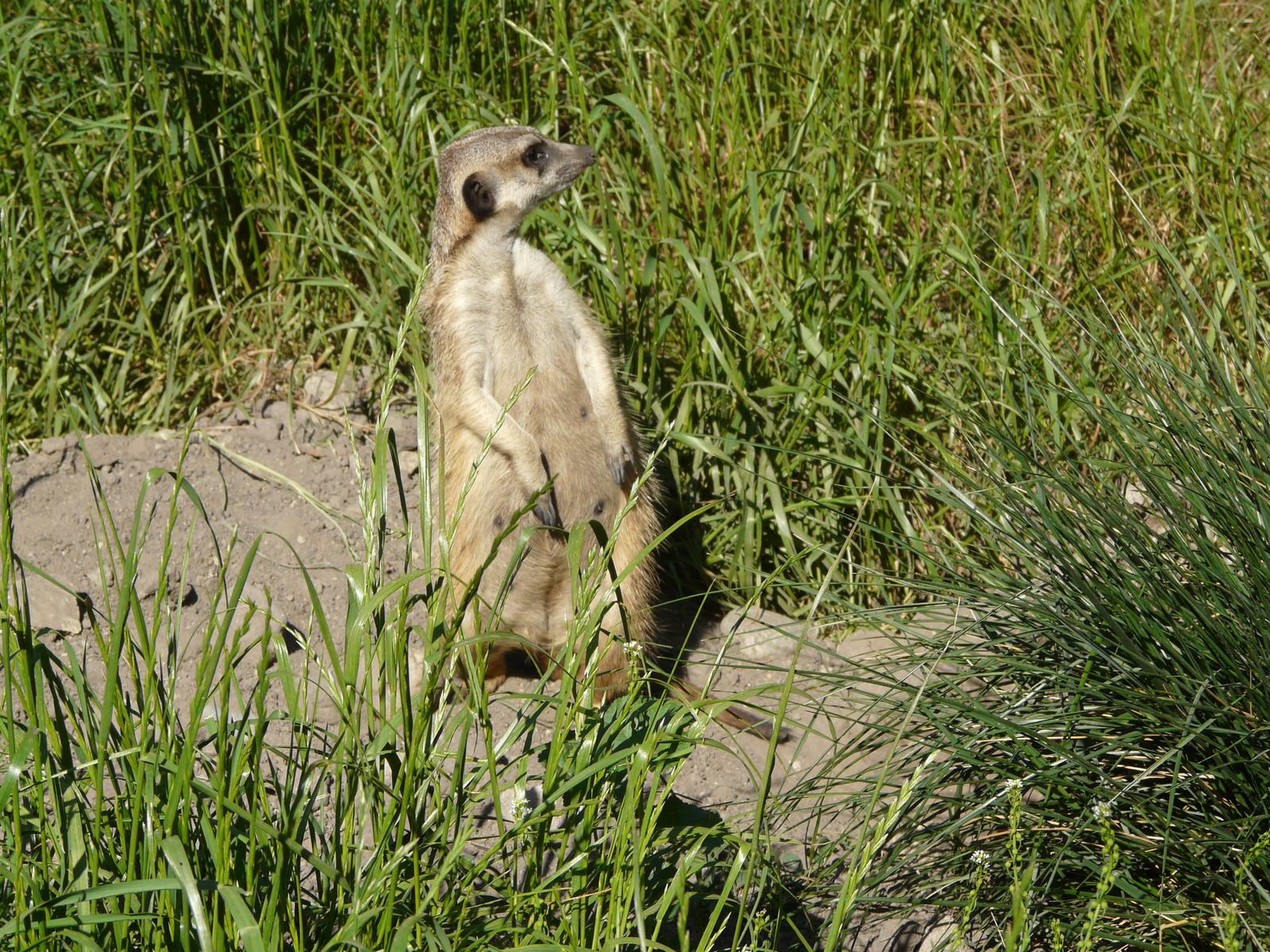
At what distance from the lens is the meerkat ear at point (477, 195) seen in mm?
2994

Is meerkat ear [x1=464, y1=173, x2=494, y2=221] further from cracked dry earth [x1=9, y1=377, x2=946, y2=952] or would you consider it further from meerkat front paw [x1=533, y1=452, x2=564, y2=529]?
cracked dry earth [x1=9, y1=377, x2=946, y2=952]

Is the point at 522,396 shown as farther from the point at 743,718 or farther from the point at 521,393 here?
the point at 743,718

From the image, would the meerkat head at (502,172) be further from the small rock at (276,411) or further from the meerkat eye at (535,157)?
the small rock at (276,411)

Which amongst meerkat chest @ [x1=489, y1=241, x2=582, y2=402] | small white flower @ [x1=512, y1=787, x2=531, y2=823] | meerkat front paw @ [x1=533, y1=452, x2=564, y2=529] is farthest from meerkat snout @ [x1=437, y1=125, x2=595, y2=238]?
small white flower @ [x1=512, y1=787, x2=531, y2=823]

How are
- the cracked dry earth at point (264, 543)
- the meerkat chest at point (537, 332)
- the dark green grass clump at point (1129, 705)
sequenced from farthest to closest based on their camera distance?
the meerkat chest at point (537, 332), the cracked dry earth at point (264, 543), the dark green grass clump at point (1129, 705)

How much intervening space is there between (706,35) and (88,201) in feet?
6.64

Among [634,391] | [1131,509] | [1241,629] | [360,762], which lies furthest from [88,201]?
[1241,629]

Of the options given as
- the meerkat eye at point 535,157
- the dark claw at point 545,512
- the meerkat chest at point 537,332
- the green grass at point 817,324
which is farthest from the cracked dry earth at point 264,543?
the meerkat eye at point 535,157

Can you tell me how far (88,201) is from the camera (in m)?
3.84

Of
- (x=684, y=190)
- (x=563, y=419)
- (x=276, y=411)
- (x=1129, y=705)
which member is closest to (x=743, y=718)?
(x=563, y=419)

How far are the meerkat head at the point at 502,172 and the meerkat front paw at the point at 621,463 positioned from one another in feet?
2.16

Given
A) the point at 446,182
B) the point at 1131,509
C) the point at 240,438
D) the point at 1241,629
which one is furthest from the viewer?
the point at 240,438

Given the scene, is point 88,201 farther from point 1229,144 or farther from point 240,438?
point 1229,144

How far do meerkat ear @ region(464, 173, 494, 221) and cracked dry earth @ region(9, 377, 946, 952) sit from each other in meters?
0.83
